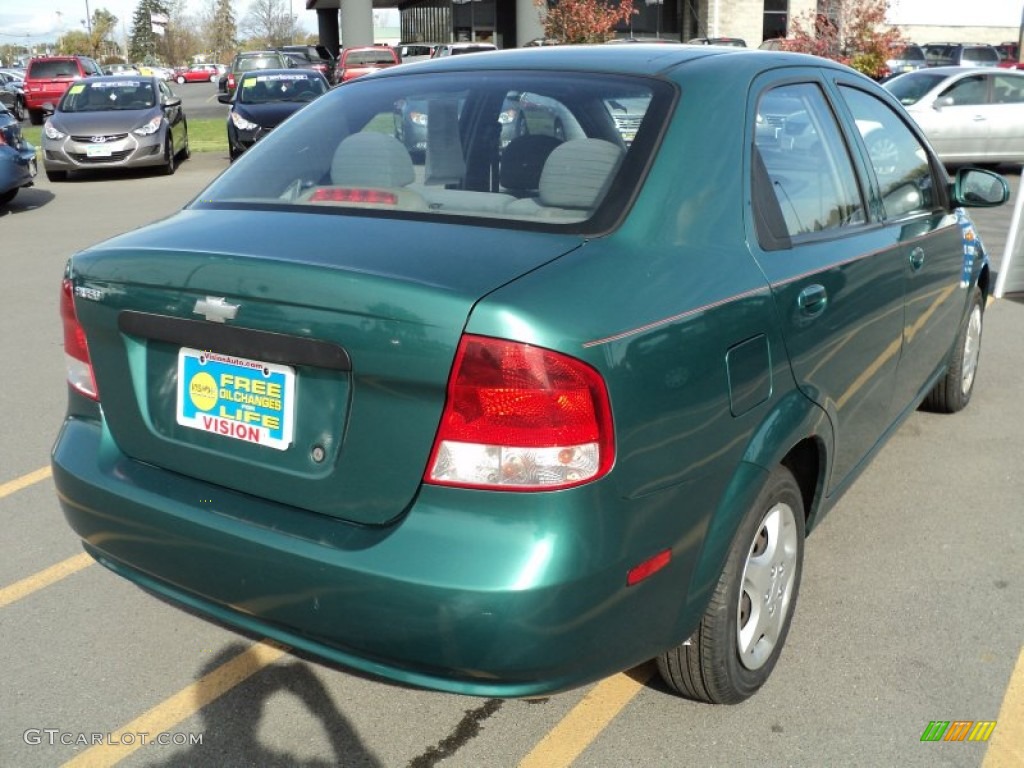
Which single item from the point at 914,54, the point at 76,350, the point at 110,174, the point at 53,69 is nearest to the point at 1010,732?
the point at 76,350

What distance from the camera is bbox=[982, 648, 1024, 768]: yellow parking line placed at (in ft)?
9.26

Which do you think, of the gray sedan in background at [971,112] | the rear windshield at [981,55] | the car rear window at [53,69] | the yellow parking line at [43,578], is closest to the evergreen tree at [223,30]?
the car rear window at [53,69]

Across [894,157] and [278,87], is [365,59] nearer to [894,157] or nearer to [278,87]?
[278,87]

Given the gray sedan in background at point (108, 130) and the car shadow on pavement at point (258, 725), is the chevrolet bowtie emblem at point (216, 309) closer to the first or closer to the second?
the car shadow on pavement at point (258, 725)

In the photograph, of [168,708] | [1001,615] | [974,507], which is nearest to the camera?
[168,708]

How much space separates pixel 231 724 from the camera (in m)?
2.95

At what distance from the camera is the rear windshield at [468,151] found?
2.78 metres

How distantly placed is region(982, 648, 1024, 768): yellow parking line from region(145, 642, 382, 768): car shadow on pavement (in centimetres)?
162

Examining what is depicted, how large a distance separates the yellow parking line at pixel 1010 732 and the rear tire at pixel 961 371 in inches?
90.9

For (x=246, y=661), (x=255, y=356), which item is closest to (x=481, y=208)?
(x=255, y=356)

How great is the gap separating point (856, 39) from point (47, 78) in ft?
74.0

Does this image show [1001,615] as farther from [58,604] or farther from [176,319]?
[58,604]

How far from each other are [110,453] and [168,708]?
2.48 ft

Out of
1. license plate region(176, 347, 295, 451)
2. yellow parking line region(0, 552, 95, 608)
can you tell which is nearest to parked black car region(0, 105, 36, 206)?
yellow parking line region(0, 552, 95, 608)
